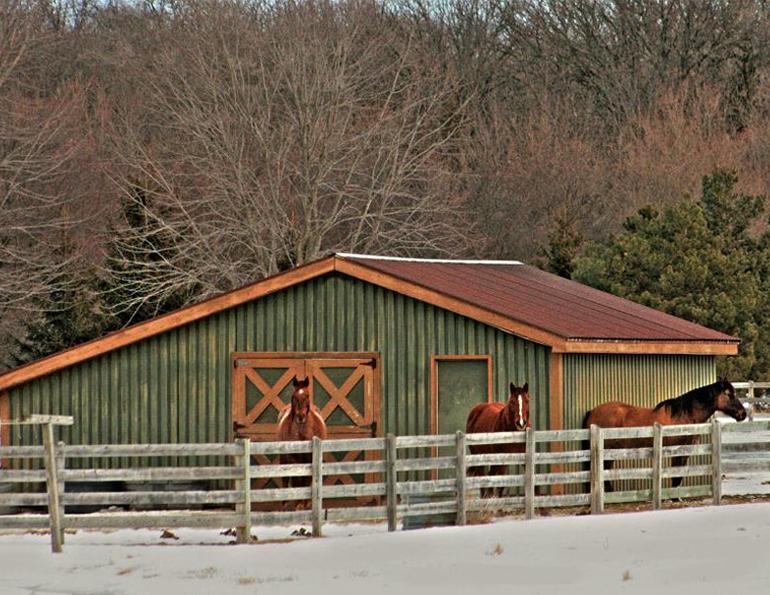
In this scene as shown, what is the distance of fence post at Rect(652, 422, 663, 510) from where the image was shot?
2277 centimetres

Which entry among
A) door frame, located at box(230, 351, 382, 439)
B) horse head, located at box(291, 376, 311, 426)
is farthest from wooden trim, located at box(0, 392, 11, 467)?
horse head, located at box(291, 376, 311, 426)

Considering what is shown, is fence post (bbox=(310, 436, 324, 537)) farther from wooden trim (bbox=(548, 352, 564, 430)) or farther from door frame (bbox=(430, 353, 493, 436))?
wooden trim (bbox=(548, 352, 564, 430))

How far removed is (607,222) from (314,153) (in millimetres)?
16785

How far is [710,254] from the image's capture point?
45844mm

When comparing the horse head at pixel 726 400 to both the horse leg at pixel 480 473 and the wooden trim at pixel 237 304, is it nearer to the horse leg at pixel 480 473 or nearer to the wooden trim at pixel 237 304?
the wooden trim at pixel 237 304

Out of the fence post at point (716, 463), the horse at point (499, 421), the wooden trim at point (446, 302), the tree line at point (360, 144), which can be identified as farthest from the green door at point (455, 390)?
the tree line at point (360, 144)

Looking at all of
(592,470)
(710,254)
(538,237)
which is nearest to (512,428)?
(592,470)

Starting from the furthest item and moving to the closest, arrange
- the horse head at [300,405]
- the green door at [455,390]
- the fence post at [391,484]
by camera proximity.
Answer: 1. the green door at [455,390]
2. the horse head at [300,405]
3. the fence post at [391,484]

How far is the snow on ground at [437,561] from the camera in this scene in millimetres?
15891

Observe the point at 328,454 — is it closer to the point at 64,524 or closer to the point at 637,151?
the point at 64,524

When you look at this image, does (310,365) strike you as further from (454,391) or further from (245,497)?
(245,497)

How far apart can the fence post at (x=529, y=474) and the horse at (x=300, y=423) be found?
2.95 metres

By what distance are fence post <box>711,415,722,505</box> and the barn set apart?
1998mm

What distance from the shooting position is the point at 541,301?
27.3m
